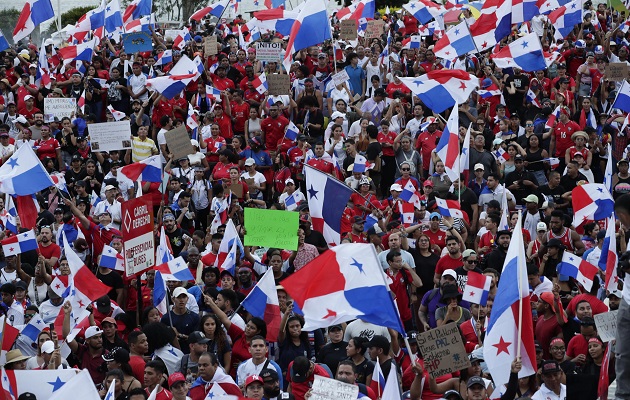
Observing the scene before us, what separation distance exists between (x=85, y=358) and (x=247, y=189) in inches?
223

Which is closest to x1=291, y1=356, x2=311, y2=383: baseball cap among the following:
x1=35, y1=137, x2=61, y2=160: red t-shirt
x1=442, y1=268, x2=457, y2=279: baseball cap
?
x1=442, y1=268, x2=457, y2=279: baseball cap

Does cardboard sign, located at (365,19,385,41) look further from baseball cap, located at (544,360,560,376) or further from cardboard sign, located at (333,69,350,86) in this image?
baseball cap, located at (544,360,560,376)

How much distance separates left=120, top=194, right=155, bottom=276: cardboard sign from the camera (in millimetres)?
13062

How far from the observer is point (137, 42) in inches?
959

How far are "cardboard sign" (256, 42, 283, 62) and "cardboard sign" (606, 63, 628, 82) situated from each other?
5588 mm

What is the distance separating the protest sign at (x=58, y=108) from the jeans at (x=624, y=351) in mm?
15823

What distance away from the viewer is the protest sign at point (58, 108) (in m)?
20.6

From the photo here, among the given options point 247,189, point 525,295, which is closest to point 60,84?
point 247,189

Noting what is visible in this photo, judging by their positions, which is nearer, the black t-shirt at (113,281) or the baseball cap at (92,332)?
the baseball cap at (92,332)

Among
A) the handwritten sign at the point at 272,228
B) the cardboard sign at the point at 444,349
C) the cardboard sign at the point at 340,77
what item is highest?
the cardboard sign at the point at 444,349

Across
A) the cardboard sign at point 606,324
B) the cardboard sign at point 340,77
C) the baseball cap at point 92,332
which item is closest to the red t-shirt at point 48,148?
the cardboard sign at point 340,77

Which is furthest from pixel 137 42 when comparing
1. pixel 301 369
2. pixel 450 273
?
pixel 301 369

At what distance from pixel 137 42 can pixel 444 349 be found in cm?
1547

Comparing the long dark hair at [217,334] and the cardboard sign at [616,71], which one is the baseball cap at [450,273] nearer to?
the long dark hair at [217,334]
